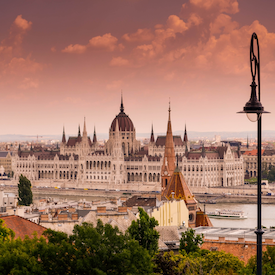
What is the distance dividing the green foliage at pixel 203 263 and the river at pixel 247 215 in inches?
1025

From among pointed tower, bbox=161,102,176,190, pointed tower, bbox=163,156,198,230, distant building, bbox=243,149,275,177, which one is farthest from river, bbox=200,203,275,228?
distant building, bbox=243,149,275,177

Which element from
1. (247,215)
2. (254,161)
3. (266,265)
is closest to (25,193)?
(247,215)

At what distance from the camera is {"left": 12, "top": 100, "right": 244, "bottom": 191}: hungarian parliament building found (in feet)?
264

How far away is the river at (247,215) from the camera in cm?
4520

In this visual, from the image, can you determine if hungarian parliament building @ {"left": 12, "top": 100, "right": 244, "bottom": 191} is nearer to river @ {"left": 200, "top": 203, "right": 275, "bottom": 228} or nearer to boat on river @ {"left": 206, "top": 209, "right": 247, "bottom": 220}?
river @ {"left": 200, "top": 203, "right": 275, "bottom": 228}

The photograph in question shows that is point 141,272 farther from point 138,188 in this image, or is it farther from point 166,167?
point 138,188

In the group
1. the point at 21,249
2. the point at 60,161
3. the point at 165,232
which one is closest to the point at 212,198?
the point at 60,161

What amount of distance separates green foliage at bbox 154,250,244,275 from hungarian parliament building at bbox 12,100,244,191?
202ft

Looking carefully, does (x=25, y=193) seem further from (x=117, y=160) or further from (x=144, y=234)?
(x=117, y=160)

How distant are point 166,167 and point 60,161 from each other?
30.1 m

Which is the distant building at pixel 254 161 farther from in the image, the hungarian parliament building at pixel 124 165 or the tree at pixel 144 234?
the tree at pixel 144 234

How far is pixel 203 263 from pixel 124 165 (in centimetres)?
6806

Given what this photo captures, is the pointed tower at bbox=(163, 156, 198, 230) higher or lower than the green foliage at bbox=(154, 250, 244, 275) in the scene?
higher

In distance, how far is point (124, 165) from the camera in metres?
84.3
